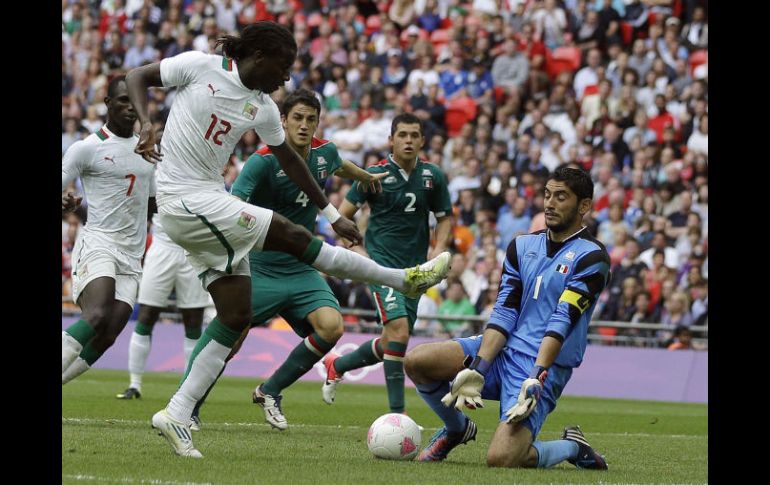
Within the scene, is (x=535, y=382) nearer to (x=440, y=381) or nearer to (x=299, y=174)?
(x=440, y=381)

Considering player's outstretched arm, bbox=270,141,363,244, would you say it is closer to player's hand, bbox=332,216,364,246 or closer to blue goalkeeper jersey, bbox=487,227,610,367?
player's hand, bbox=332,216,364,246

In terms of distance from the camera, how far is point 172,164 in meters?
7.55

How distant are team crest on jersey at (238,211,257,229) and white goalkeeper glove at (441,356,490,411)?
60.5 inches

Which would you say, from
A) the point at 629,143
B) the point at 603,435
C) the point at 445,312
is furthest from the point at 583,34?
the point at 603,435

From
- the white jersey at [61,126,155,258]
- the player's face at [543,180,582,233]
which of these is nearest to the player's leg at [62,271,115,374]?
the white jersey at [61,126,155,258]

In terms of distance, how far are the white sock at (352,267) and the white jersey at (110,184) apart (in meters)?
3.34

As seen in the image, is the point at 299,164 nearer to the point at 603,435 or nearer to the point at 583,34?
the point at 603,435

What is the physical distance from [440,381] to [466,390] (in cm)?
68

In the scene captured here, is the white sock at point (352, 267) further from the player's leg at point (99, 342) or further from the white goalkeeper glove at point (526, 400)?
the player's leg at point (99, 342)

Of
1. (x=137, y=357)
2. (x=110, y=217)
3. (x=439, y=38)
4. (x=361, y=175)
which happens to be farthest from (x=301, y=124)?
(x=439, y=38)

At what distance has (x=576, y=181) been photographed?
7863mm

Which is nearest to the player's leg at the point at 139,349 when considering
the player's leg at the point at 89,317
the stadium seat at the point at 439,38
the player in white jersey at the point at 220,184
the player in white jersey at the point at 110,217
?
the player in white jersey at the point at 110,217

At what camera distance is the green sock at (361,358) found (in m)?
11.5

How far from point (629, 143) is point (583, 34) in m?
2.94
